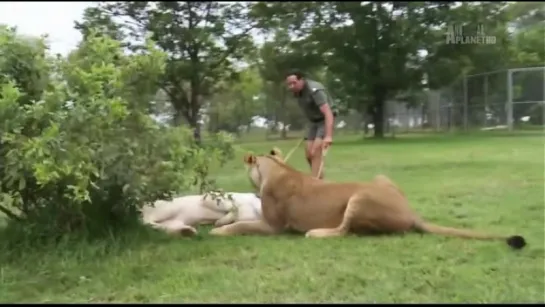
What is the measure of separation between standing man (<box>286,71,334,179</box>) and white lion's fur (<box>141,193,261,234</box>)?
5.24 ft

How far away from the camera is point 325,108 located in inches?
341

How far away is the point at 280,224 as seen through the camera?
6.70 m

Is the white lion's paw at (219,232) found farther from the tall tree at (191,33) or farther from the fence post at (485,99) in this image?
the tall tree at (191,33)

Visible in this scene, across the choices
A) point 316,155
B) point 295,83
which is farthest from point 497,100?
point 295,83

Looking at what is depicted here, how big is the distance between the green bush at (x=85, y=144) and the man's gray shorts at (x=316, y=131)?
2760 millimetres

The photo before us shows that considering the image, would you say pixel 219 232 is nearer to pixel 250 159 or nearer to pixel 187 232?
pixel 187 232

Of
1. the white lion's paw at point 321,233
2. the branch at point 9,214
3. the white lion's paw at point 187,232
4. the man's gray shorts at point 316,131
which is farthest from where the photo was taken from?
the man's gray shorts at point 316,131

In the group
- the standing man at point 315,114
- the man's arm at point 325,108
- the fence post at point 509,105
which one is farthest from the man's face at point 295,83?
the fence post at point 509,105

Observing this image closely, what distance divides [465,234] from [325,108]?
10.3 ft

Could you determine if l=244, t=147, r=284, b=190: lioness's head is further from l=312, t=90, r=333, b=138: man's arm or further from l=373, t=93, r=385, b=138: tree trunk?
l=373, t=93, r=385, b=138: tree trunk

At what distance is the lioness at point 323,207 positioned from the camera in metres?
6.22

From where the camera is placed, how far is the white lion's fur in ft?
22.5

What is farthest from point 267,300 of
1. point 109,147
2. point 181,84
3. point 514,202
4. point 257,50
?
point 257,50

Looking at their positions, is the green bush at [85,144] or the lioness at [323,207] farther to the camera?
the lioness at [323,207]
